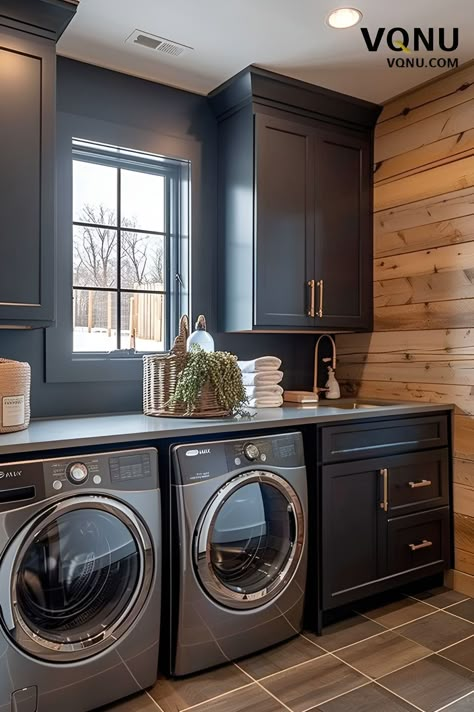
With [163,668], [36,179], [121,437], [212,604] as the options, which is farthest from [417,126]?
[163,668]

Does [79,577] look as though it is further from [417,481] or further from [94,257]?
[417,481]

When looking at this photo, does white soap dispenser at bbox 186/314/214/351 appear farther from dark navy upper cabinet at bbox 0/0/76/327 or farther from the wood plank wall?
the wood plank wall

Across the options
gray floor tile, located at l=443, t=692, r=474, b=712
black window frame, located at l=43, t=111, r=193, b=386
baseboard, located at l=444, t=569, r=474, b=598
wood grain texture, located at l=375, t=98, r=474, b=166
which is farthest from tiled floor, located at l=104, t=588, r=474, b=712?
wood grain texture, located at l=375, t=98, r=474, b=166

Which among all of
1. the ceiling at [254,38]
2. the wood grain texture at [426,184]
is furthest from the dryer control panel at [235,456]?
the ceiling at [254,38]

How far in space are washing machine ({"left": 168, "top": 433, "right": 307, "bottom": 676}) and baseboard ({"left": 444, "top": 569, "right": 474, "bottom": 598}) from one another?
0.94 meters

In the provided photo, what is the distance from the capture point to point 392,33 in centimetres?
244

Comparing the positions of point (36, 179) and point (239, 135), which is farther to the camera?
point (239, 135)

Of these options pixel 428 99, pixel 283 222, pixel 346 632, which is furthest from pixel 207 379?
pixel 428 99

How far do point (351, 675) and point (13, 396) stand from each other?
5.17 ft

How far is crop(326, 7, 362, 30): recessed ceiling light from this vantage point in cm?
225

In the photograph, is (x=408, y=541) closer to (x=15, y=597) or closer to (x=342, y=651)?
(x=342, y=651)

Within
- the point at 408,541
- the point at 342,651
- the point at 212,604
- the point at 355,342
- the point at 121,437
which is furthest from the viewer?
the point at 355,342

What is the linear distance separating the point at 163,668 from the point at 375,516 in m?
1.08

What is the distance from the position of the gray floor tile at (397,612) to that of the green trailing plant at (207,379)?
1.14 m
